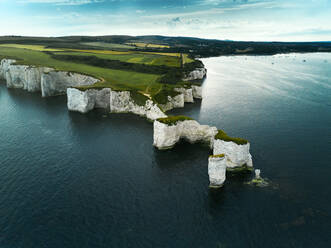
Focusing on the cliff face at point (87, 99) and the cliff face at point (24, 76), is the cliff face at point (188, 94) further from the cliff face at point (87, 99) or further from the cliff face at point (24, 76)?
the cliff face at point (24, 76)

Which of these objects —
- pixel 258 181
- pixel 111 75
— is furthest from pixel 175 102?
pixel 258 181

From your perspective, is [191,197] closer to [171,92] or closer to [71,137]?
[71,137]

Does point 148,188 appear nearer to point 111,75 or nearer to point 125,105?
point 125,105

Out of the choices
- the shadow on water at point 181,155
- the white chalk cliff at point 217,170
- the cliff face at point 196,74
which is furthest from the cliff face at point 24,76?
the white chalk cliff at point 217,170

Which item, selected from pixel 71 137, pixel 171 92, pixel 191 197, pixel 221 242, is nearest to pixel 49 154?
pixel 71 137

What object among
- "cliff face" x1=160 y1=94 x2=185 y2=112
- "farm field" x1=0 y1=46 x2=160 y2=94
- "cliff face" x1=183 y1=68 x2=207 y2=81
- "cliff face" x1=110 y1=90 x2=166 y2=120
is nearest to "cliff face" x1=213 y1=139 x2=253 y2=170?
"cliff face" x1=110 y1=90 x2=166 y2=120

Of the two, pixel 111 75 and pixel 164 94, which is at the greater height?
pixel 111 75
